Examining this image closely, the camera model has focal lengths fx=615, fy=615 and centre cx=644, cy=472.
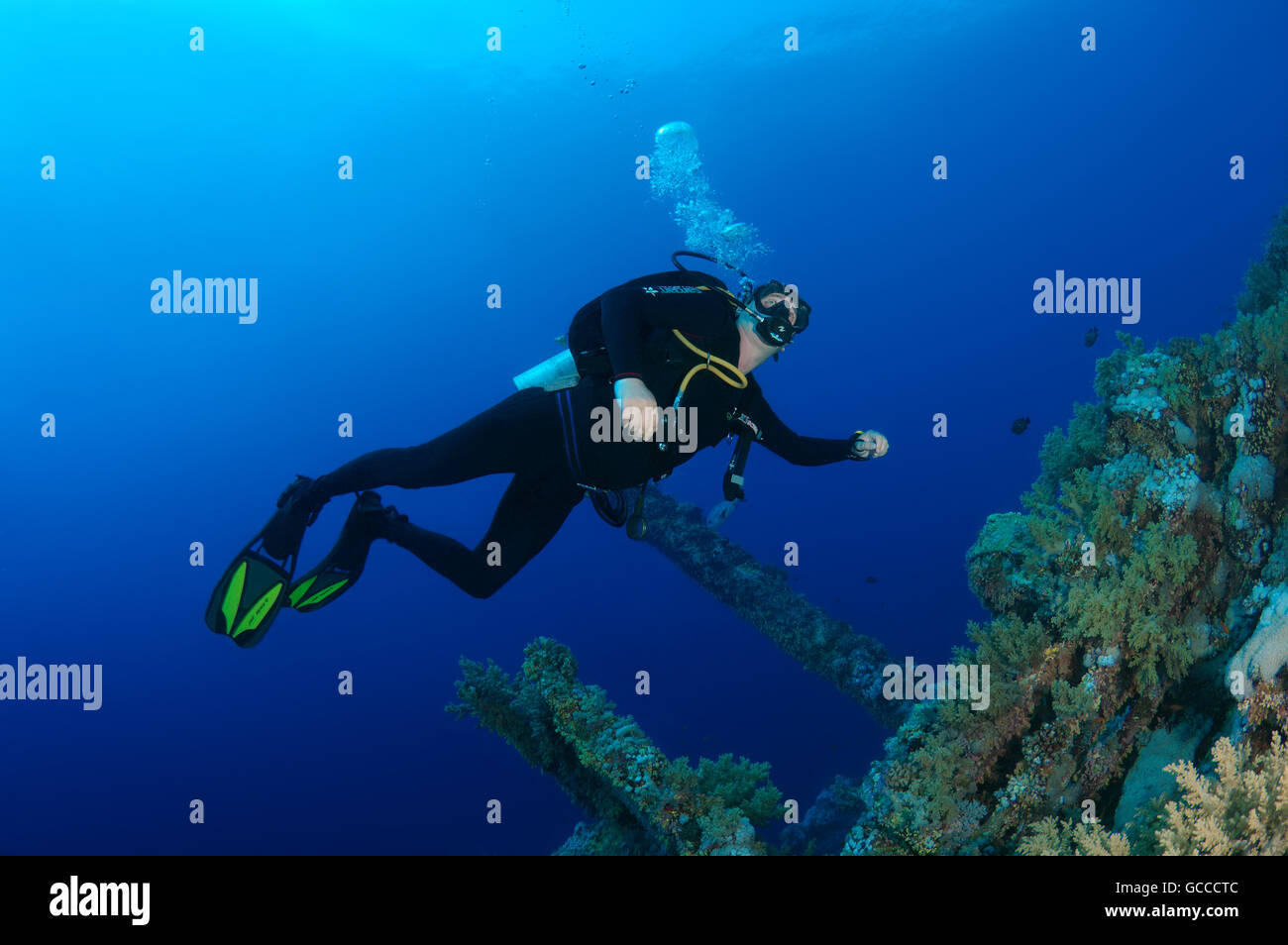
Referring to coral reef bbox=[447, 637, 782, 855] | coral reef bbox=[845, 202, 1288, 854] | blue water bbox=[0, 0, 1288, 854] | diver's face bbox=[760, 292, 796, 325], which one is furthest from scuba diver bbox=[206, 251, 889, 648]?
blue water bbox=[0, 0, 1288, 854]

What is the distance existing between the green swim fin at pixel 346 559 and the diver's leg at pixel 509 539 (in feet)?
1.03

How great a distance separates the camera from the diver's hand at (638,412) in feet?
9.66

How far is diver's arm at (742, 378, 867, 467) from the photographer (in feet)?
14.6

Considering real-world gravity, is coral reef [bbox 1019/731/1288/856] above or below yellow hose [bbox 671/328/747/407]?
below

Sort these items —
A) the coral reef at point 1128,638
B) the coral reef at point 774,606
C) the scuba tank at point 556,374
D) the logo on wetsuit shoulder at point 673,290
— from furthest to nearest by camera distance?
1. the coral reef at point 774,606
2. the scuba tank at point 556,374
3. the logo on wetsuit shoulder at point 673,290
4. the coral reef at point 1128,638

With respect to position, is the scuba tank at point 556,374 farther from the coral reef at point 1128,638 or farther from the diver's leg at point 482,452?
the coral reef at point 1128,638

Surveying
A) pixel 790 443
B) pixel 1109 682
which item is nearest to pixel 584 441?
pixel 790 443

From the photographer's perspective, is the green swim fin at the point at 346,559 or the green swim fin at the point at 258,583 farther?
the green swim fin at the point at 346,559

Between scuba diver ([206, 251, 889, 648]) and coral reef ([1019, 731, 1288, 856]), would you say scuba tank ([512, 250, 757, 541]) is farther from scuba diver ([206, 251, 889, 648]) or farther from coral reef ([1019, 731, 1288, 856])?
coral reef ([1019, 731, 1288, 856])

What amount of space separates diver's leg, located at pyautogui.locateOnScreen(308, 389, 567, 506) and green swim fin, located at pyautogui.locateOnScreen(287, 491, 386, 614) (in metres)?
0.46

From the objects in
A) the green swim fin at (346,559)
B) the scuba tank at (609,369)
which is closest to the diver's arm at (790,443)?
the scuba tank at (609,369)

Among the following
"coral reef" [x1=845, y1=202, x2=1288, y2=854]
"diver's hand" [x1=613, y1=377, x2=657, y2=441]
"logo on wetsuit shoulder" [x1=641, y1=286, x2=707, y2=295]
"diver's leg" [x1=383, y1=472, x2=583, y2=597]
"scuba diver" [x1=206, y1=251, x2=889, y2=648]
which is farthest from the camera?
"diver's leg" [x1=383, y1=472, x2=583, y2=597]

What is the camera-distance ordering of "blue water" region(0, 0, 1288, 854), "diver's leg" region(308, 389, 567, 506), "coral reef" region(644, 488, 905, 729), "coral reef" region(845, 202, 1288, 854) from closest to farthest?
"coral reef" region(845, 202, 1288, 854), "diver's leg" region(308, 389, 567, 506), "coral reef" region(644, 488, 905, 729), "blue water" region(0, 0, 1288, 854)

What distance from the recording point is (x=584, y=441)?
13.2ft
